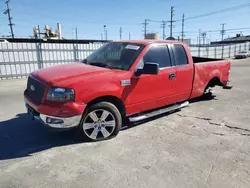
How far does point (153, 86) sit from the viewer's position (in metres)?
4.49

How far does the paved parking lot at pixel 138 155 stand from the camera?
2.82 meters

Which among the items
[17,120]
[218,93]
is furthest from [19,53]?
[218,93]

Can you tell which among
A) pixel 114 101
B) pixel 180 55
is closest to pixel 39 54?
pixel 180 55

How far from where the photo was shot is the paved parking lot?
111 inches

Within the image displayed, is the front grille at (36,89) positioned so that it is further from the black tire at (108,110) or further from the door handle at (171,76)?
the door handle at (171,76)

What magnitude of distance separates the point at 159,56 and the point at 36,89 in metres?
2.64

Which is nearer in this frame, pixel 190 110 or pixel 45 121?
pixel 45 121

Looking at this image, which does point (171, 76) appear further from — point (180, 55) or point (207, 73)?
point (207, 73)

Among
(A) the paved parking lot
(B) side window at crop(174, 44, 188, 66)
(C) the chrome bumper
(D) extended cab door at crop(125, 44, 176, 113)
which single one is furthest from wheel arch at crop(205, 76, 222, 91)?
(C) the chrome bumper

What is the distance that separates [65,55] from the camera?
13906mm

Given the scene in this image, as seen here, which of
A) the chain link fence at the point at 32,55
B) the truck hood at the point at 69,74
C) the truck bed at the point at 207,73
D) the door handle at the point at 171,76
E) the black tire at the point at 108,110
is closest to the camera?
the truck hood at the point at 69,74

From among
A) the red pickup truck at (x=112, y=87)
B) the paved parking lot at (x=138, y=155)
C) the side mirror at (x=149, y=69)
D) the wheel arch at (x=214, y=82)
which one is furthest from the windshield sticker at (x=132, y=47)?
the wheel arch at (x=214, y=82)

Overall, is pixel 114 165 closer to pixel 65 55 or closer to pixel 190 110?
pixel 190 110

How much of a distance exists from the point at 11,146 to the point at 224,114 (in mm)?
4971
